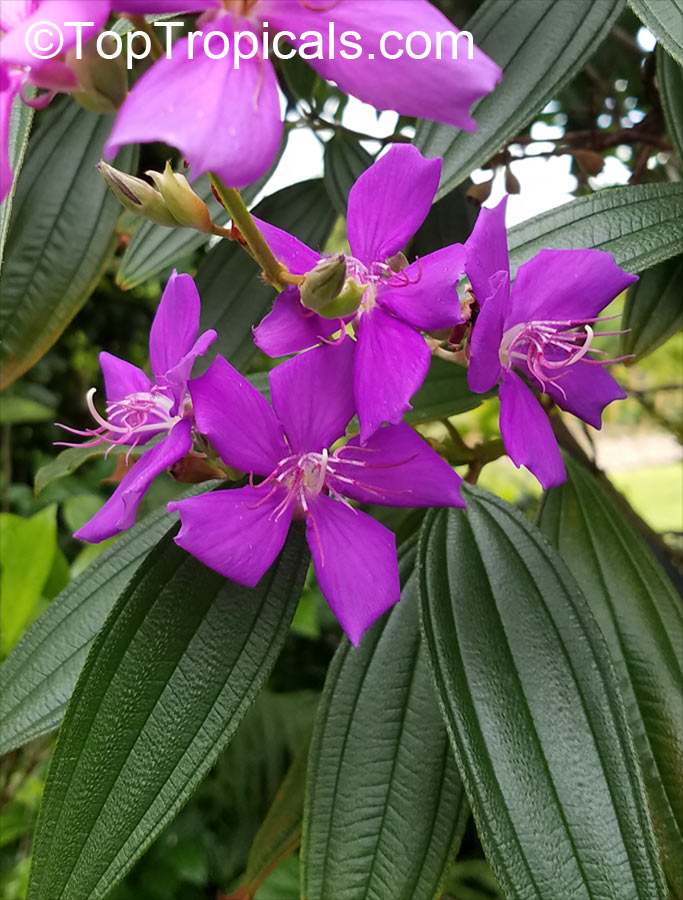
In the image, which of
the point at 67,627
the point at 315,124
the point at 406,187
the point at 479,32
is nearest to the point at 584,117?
the point at 315,124

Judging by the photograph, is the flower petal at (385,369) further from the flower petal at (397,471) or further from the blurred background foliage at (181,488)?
the blurred background foliage at (181,488)

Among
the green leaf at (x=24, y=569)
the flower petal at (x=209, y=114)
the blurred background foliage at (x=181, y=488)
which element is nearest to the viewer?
the flower petal at (x=209, y=114)

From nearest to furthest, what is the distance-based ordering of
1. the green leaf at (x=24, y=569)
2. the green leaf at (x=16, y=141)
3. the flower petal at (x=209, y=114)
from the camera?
the flower petal at (x=209, y=114), the green leaf at (x=16, y=141), the green leaf at (x=24, y=569)

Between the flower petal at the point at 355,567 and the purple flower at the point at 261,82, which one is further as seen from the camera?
the flower petal at the point at 355,567

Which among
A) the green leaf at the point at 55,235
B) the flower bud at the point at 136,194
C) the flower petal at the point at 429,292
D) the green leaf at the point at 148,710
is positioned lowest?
the green leaf at the point at 148,710

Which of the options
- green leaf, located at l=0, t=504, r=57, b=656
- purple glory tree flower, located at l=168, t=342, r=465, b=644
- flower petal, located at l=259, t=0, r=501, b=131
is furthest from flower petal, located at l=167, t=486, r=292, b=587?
green leaf, located at l=0, t=504, r=57, b=656

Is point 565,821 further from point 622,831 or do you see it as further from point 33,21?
point 33,21

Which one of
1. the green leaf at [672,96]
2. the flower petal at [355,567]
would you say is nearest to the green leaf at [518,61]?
the green leaf at [672,96]

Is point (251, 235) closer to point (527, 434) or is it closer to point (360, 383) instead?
point (360, 383)
